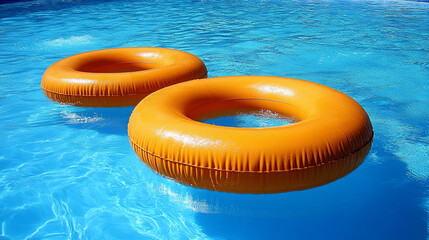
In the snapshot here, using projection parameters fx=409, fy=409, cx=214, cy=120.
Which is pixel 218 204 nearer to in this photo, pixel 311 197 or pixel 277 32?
pixel 311 197

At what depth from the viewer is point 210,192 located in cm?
272

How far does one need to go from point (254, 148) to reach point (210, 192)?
76 centimetres

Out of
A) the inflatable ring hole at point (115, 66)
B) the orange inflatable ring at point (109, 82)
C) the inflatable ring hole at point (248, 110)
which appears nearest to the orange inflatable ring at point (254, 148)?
the inflatable ring hole at point (248, 110)

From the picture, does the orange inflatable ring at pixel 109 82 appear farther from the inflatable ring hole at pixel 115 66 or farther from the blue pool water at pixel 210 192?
the blue pool water at pixel 210 192

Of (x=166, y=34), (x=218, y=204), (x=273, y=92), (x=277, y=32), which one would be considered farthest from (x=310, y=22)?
(x=218, y=204)

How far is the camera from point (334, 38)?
7.08 metres

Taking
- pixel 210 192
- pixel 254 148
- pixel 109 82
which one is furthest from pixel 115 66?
pixel 254 148

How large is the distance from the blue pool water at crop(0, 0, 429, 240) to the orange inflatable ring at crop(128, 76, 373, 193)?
14.9 inches

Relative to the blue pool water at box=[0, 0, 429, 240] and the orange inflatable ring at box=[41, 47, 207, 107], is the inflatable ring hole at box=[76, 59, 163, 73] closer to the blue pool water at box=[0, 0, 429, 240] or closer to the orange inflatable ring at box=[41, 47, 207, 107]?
the orange inflatable ring at box=[41, 47, 207, 107]

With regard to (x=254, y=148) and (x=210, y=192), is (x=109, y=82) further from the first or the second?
(x=254, y=148)

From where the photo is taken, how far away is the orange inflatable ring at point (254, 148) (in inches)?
82.0

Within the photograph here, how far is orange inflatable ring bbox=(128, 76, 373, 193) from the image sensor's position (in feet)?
6.83

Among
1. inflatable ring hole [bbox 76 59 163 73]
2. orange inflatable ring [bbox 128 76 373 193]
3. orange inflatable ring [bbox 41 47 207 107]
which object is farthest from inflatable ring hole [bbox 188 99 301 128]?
inflatable ring hole [bbox 76 59 163 73]

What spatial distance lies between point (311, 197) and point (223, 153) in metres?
0.86
